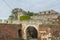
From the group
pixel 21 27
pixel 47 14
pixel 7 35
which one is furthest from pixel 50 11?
pixel 7 35

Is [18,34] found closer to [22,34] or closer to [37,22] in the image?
[22,34]

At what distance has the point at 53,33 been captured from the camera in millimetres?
27453

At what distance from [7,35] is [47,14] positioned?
8.20 m

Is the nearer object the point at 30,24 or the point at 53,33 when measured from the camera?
the point at 53,33

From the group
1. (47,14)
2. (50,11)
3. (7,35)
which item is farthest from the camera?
(50,11)

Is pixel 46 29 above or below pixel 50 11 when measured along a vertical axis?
below

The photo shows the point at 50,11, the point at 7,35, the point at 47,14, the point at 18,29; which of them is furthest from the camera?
the point at 50,11

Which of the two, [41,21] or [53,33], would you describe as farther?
[41,21]

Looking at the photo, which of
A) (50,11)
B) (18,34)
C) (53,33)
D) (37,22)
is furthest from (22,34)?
(50,11)

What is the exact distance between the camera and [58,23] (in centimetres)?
3028

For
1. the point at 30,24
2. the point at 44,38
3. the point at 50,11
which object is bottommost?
the point at 44,38

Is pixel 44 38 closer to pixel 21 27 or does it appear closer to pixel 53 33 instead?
pixel 53 33

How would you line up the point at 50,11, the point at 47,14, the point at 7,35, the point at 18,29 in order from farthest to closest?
1. the point at 50,11
2. the point at 47,14
3. the point at 18,29
4. the point at 7,35

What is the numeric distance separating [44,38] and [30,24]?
3197 mm
